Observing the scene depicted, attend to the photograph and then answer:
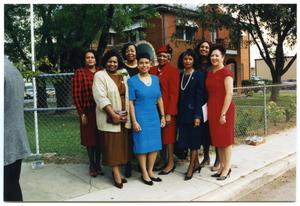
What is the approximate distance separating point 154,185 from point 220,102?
130 cm

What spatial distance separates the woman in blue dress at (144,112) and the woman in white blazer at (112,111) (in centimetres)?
10

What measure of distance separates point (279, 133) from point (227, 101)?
4094mm

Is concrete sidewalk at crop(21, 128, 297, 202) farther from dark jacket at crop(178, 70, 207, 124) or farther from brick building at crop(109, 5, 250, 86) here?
brick building at crop(109, 5, 250, 86)

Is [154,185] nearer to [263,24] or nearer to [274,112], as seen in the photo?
[274,112]

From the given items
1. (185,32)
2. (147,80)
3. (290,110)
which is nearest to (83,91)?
(147,80)

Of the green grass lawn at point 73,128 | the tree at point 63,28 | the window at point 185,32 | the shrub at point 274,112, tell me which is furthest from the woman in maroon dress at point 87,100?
the window at point 185,32

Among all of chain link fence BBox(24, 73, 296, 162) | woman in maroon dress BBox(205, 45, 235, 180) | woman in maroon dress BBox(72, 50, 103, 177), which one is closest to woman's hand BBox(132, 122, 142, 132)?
woman in maroon dress BBox(72, 50, 103, 177)

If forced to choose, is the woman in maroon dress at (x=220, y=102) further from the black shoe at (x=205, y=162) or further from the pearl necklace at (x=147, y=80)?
the pearl necklace at (x=147, y=80)

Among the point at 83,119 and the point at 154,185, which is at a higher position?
the point at 83,119

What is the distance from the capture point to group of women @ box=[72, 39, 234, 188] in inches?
158

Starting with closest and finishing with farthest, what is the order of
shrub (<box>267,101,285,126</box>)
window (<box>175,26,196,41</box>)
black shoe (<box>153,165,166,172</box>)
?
black shoe (<box>153,165,166,172</box>) → shrub (<box>267,101,285,126</box>) → window (<box>175,26,196,41</box>)

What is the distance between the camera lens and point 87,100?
4312 millimetres

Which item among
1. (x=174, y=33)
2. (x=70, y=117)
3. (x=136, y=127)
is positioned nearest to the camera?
(x=136, y=127)

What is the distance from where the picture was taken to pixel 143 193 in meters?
3.88
